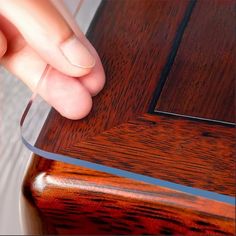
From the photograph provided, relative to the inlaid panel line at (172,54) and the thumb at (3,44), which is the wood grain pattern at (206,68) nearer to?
the inlaid panel line at (172,54)

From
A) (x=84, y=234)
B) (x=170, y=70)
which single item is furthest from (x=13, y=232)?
(x=170, y=70)

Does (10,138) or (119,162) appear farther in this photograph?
(10,138)

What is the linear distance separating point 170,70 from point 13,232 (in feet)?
0.54

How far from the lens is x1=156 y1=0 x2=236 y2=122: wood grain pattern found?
0.28 metres

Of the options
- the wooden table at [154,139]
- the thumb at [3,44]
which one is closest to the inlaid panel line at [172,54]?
the wooden table at [154,139]

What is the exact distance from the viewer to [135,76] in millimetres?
304

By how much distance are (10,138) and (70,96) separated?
134mm

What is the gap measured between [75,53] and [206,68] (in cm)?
8

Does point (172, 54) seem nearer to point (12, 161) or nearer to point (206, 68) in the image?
point (206, 68)

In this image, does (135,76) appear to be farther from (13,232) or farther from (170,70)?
(13,232)

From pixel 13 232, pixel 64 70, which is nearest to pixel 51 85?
pixel 64 70

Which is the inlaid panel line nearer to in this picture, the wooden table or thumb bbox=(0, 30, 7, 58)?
the wooden table

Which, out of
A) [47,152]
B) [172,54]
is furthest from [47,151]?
[172,54]

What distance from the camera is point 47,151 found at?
276 mm
